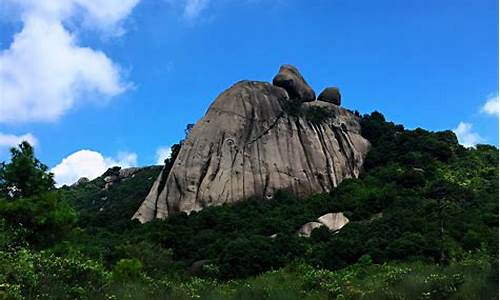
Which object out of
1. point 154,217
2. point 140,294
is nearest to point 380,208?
point 154,217

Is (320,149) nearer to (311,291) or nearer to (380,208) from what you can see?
(380,208)

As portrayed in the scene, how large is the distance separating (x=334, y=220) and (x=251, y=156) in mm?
10789

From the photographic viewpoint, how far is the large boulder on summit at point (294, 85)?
5138cm

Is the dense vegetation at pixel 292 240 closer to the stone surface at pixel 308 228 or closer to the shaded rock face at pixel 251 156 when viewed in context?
the stone surface at pixel 308 228

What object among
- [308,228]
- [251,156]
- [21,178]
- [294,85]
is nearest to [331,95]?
[294,85]

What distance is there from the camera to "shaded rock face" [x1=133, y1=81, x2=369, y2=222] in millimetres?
42750

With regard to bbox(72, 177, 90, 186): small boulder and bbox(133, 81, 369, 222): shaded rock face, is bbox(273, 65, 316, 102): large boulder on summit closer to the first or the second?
bbox(133, 81, 369, 222): shaded rock face

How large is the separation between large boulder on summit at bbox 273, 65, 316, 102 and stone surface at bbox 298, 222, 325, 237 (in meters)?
18.5

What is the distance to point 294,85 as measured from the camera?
5147 cm

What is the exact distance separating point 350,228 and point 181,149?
59.0ft

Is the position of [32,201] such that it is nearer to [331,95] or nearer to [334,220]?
[334,220]

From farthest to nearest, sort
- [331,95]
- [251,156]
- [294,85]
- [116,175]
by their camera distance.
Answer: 1. [116,175]
2. [331,95]
3. [294,85]
4. [251,156]

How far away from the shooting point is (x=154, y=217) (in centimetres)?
4256

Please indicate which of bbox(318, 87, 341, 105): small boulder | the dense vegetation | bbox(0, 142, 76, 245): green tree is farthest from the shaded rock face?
bbox(0, 142, 76, 245): green tree
